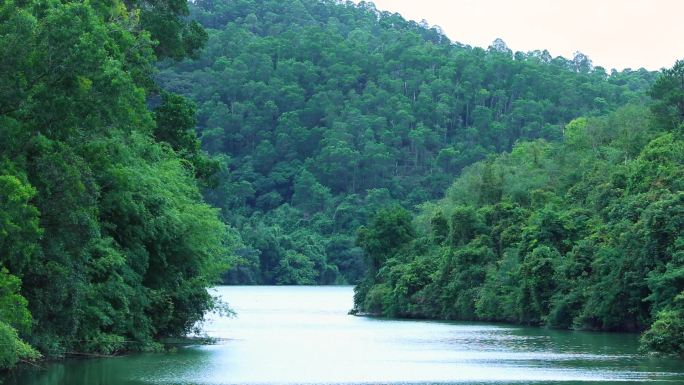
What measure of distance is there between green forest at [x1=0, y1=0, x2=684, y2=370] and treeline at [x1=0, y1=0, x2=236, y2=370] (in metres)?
0.08

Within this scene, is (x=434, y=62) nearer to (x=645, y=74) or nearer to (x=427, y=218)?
(x=645, y=74)

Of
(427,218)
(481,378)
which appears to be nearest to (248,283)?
(427,218)

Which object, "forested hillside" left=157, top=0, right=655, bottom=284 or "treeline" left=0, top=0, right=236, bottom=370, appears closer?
"treeline" left=0, top=0, right=236, bottom=370

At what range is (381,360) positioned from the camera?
43.3 m

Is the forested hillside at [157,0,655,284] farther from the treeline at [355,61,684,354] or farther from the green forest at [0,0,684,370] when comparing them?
the treeline at [355,61,684,354]

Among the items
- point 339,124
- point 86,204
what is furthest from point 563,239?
point 339,124

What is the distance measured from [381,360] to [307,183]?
378 ft

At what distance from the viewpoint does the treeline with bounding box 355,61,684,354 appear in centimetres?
5344

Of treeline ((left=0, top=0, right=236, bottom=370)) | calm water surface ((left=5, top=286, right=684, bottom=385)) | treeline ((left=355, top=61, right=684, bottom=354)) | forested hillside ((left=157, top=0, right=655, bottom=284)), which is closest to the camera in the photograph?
treeline ((left=0, top=0, right=236, bottom=370))

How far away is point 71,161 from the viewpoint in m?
34.7

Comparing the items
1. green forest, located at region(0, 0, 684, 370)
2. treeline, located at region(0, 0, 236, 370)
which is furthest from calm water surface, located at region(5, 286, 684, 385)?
green forest, located at region(0, 0, 684, 370)

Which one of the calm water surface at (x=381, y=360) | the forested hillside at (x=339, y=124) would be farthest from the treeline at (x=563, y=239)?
the forested hillside at (x=339, y=124)

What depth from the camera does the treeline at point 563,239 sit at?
53.4 meters

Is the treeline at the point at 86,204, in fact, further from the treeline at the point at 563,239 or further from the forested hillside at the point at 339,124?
the forested hillside at the point at 339,124
